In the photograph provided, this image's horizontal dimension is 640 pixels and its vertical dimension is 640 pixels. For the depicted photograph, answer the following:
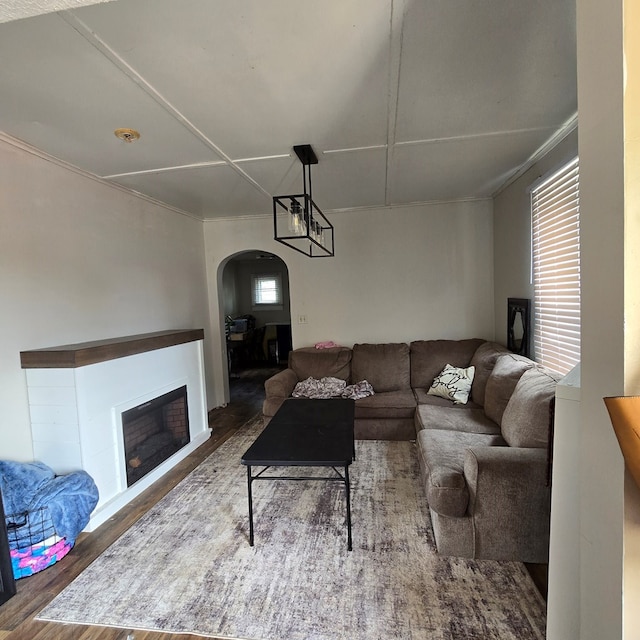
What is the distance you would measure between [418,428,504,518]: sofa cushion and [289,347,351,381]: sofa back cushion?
1564mm

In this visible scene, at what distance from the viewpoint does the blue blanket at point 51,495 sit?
1.86 meters

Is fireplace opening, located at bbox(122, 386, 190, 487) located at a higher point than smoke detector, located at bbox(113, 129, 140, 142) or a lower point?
lower

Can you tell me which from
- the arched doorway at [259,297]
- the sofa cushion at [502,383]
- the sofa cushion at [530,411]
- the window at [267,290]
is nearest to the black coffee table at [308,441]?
the sofa cushion at [530,411]

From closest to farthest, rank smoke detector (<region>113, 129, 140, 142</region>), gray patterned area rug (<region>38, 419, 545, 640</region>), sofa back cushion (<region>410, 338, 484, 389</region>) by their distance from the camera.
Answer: gray patterned area rug (<region>38, 419, 545, 640</region>)
smoke detector (<region>113, 129, 140, 142</region>)
sofa back cushion (<region>410, 338, 484, 389</region>)

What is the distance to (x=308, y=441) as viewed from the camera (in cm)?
207

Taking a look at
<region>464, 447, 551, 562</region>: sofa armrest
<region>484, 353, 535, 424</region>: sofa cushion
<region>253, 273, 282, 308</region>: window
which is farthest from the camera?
<region>253, 273, 282, 308</region>: window

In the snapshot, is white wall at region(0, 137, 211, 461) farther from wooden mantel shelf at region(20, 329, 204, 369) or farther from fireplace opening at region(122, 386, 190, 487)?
fireplace opening at region(122, 386, 190, 487)

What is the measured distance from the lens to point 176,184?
3002 mm

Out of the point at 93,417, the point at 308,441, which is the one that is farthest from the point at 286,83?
the point at 93,417

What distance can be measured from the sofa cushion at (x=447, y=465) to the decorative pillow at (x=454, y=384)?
80 cm

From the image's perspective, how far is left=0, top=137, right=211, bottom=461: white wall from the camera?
207 cm

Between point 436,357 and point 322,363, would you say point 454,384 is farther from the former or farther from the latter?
point 322,363

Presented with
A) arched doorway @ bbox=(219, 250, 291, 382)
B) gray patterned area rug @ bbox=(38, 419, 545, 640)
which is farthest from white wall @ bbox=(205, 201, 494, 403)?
arched doorway @ bbox=(219, 250, 291, 382)

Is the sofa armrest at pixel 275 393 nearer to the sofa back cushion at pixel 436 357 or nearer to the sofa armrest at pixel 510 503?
the sofa back cushion at pixel 436 357
